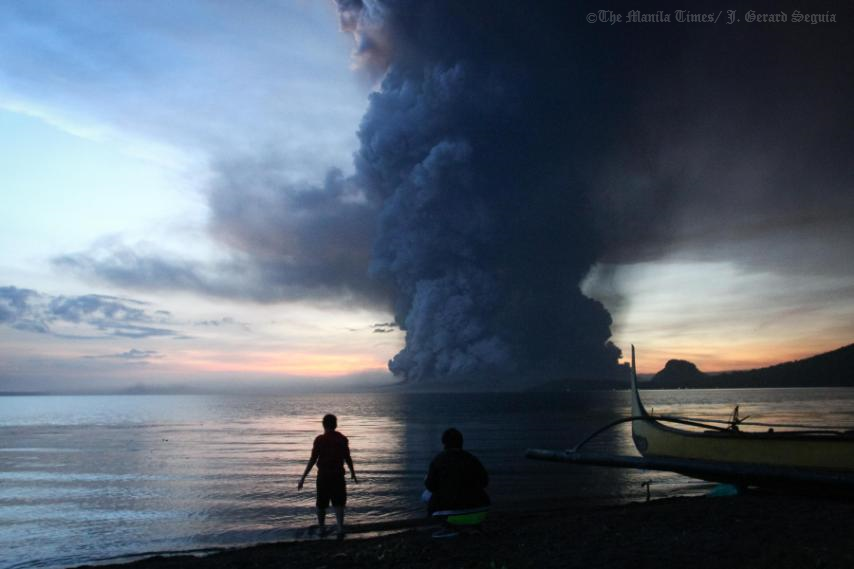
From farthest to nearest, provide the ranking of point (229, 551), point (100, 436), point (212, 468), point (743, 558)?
point (100, 436) → point (212, 468) → point (229, 551) → point (743, 558)

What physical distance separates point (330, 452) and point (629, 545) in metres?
5.67

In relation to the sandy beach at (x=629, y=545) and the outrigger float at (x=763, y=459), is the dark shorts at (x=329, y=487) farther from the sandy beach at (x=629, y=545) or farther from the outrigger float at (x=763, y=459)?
the outrigger float at (x=763, y=459)

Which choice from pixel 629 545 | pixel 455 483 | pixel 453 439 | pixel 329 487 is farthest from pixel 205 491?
pixel 629 545

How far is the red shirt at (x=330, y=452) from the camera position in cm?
1212

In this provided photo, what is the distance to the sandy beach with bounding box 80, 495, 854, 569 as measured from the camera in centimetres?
969

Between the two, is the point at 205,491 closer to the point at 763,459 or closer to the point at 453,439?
the point at 453,439

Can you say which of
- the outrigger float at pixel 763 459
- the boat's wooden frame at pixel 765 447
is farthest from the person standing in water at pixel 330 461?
the boat's wooden frame at pixel 765 447

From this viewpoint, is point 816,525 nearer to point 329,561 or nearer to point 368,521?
point 329,561

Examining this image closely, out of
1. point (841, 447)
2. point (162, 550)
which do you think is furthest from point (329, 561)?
point (841, 447)

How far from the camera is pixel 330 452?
12141 mm

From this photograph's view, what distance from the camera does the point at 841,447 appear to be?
16375 millimetres

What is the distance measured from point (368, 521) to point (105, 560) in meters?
7.16

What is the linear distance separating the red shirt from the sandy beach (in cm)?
157

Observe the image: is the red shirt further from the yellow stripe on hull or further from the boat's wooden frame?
the yellow stripe on hull
